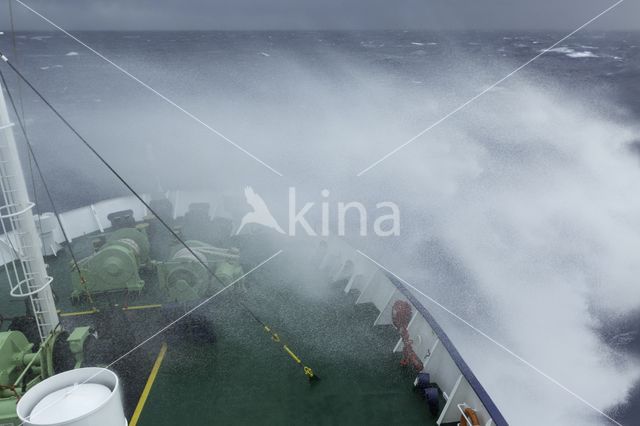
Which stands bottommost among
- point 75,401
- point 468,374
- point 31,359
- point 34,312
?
point 31,359

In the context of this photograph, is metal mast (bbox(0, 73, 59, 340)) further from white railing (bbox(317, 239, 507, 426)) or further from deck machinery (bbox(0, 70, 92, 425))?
white railing (bbox(317, 239, 507, 426))

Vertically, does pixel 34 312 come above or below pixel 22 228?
below

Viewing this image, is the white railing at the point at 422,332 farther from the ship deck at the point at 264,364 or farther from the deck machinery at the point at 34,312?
the deck machinery at the point at 34,312

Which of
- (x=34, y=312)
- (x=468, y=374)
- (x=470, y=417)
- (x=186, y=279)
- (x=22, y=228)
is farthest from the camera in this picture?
(x=186, y=279)

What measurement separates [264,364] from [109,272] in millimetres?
4340

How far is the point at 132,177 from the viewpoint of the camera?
4519cm

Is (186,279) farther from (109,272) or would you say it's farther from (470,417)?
(470,417)

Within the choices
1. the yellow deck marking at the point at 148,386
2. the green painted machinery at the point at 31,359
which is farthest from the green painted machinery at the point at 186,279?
the green painted machinery at the point at 31,359

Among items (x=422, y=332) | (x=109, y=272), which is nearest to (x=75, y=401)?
(x=422, y=332)

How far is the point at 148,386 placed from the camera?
782 cm

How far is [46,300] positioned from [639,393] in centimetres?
1660

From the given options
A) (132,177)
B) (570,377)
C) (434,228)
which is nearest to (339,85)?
(132,177)

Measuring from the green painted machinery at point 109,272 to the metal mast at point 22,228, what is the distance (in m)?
2.52

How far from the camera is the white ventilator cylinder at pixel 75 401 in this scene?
4.28 metres
